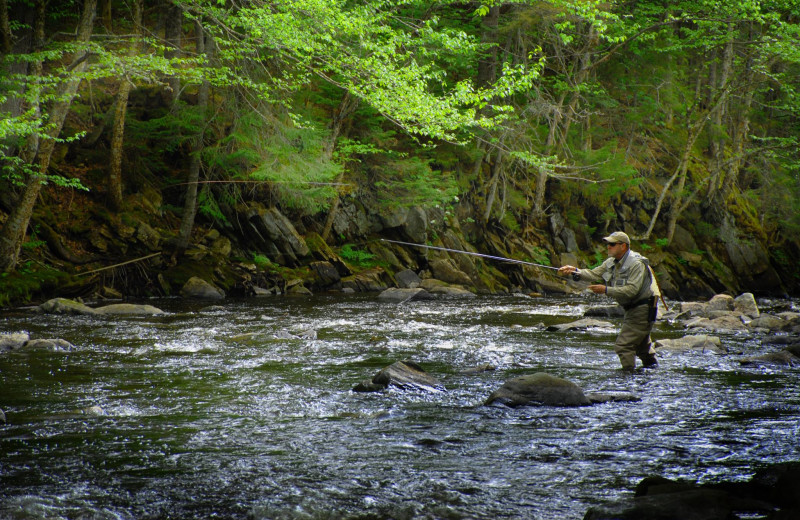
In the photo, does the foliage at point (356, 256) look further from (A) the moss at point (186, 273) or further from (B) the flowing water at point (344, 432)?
(B) the flowing water at point (344, 432)

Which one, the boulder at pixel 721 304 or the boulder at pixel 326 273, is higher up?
the boulder at pixel 721 304

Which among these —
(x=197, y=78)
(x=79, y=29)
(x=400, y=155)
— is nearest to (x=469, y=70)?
(x=400, y=155)

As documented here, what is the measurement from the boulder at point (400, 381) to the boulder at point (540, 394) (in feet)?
2.65

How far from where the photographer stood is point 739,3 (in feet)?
64.2

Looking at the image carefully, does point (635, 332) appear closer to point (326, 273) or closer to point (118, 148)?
point (326, 273)

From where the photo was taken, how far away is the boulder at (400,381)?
6559 millimetres

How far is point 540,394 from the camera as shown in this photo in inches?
240

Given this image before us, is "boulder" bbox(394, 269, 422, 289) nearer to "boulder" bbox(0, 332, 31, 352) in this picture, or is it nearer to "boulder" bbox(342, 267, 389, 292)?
"boulder" bbox(342, 267, 389, 292)

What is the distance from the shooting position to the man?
7840 millimetres

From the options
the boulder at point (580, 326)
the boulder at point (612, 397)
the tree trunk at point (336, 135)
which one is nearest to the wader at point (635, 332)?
the boulder at point (612, 397)

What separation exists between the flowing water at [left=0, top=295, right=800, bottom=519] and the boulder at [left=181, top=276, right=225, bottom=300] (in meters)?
7.19

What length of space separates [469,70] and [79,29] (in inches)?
659

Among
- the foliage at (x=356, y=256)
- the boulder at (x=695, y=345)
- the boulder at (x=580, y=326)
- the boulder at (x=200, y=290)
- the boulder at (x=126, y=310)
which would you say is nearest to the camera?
the boulder at (x=695, y=345)

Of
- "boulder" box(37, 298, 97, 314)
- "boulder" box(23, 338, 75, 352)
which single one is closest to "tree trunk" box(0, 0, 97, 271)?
"boulder" box(37, 298, 97, 314)
